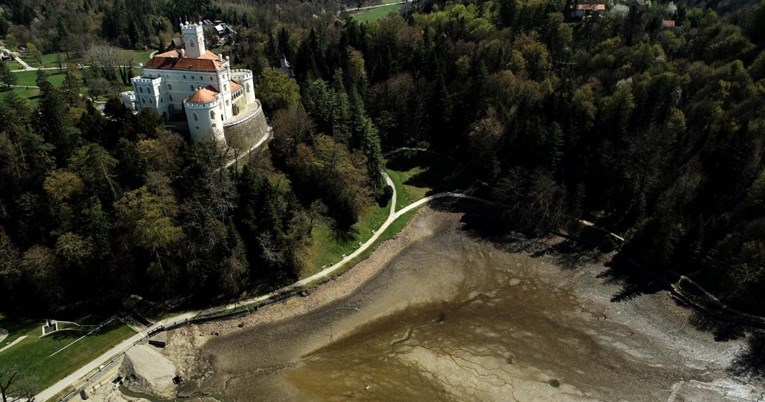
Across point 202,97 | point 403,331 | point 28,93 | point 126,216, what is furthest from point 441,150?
point 28,93

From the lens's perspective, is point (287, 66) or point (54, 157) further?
point (287, 66)

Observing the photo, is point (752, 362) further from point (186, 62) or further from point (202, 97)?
point (186, 62)

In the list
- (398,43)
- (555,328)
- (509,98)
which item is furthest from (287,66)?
(555,328)

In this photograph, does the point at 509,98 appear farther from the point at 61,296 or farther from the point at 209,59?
the point at 61,296

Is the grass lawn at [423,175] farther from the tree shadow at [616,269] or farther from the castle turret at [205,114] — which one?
the castle turret at [205,114]

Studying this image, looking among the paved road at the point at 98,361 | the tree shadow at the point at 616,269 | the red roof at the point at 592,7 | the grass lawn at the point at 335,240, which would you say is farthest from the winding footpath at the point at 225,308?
the red roof at the point at 592,7
